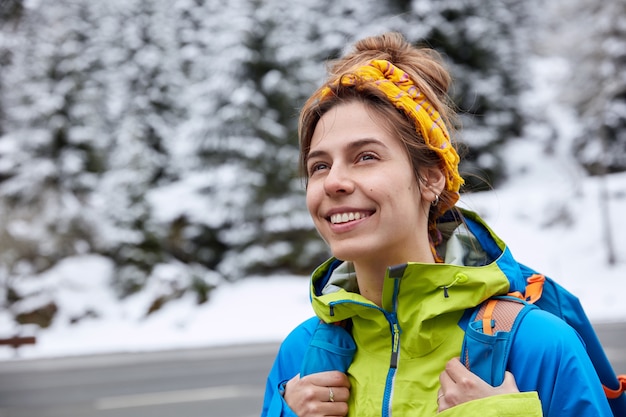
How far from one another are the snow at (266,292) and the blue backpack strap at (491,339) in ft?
33.3

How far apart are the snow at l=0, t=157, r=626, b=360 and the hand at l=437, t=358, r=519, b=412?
33.6ft

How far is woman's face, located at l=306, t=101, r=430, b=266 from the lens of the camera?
5.19ft

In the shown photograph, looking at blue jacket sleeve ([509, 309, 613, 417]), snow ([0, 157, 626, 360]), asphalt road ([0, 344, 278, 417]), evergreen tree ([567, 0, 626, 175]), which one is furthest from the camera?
evergreen tree ([567, 0, 626, 175])

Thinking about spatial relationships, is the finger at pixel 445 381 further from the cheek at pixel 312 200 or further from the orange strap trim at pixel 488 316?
the cheek at pixel 312 200

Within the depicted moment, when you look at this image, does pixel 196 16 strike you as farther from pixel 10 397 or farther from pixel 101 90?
pixel 10 397

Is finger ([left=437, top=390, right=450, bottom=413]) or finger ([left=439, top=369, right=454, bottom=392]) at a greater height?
finger ([left=439, top=369, right=454, bottom=392])

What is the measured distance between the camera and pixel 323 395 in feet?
5.27

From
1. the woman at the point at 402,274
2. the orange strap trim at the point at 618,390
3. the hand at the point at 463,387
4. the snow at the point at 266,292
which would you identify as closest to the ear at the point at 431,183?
the woman at the point at 402,274

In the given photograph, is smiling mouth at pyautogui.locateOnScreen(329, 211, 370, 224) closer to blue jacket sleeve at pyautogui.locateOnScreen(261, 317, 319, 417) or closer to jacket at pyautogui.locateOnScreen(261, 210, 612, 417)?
jacket at pyautogui.locateOnScreen(261, 210, 612, 417)

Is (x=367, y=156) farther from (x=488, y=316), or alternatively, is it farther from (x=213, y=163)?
(x=213, y=163)

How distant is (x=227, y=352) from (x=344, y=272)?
9.85 meters

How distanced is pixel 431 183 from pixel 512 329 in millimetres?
469

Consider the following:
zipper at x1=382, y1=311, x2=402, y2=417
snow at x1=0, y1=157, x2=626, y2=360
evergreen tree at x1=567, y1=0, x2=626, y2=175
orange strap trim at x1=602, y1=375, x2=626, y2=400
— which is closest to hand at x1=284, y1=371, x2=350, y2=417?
zipper at x1=382, y1=311, x2=402, y2=417

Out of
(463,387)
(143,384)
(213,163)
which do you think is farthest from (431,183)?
(213,163)
